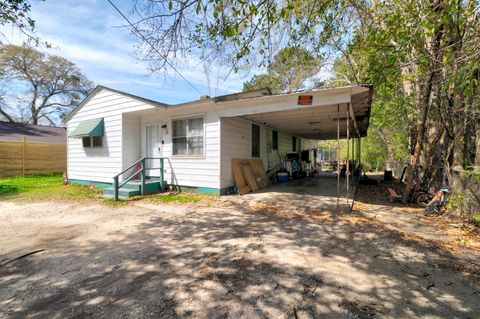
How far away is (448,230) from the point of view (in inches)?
161

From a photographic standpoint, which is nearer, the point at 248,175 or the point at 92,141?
the point at 248,175

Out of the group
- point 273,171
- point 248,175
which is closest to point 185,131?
point 248,175

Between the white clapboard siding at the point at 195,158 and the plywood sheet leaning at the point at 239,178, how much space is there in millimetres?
717

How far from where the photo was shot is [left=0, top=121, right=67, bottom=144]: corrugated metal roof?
1303 centimetres

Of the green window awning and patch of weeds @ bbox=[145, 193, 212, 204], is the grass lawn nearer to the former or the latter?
patch of weeds @ bbox=[145, 193, 212, 204]

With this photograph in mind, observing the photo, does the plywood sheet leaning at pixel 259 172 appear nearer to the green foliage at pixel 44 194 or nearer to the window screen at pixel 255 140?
the window screen at pixel 255 140

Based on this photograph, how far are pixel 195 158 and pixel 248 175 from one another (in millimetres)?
1908

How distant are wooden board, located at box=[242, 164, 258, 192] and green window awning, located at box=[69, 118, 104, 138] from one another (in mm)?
5611

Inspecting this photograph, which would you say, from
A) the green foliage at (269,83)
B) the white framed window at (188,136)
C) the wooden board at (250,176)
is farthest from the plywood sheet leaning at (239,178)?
the green foliage at (269,83)

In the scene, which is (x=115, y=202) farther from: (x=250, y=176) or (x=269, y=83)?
(x=269, y=83)

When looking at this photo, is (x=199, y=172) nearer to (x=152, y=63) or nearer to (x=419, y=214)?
(x=152, y=63)

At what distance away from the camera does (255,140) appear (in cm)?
905

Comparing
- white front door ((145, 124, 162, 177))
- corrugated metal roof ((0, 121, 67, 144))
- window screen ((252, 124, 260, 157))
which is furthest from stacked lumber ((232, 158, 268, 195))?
corrugated metal roof ((0, 121, 67, 144))

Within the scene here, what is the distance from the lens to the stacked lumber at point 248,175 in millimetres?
7440
